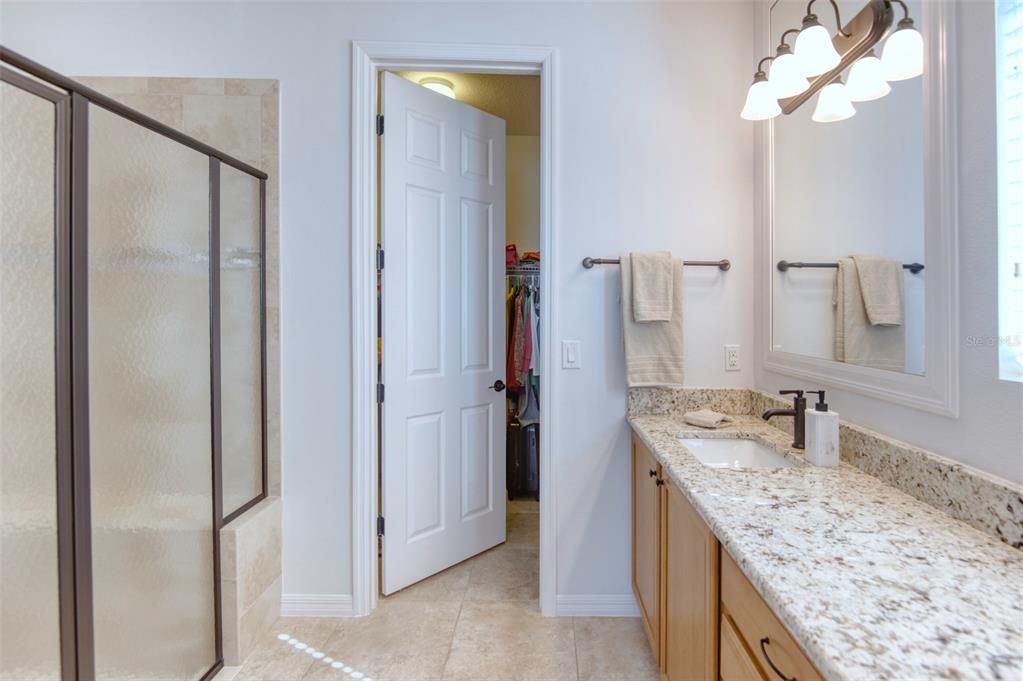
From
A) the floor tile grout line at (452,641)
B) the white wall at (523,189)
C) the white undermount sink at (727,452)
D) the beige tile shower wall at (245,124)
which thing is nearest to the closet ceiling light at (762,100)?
the white undermount sink at (727,452)

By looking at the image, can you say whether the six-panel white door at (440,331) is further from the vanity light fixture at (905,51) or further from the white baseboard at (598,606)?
the vanity light fixture at (905,51)

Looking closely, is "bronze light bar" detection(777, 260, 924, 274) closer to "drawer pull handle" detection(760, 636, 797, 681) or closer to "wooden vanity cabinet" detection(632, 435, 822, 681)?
"wooden vanity cabinet" detection(632, 435, 822, 681)

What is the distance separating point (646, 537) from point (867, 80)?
150cm

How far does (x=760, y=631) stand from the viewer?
0.77m

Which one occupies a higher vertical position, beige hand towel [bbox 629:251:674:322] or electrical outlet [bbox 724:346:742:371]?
beige hand towel [bbox 629:251:674:322]

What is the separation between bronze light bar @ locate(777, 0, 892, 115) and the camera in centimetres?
112

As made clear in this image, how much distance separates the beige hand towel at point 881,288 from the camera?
111 cm

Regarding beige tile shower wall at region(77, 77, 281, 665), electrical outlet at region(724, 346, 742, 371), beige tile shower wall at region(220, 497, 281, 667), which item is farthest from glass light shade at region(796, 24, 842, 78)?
beige tile shower wall at region(220, 497, 281, 667)

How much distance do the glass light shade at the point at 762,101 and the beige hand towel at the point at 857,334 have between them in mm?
568

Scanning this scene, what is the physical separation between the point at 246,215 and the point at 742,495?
1.93 meters

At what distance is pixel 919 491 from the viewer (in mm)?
1002

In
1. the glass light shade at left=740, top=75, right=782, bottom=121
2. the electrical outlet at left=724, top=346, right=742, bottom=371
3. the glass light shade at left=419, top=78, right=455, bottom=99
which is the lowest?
the electrical outlet at left=724, top=346, right=742, bottom=371

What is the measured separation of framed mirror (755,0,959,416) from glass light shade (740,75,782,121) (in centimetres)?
10

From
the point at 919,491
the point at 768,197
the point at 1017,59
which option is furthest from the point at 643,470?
the point at 1017,59
